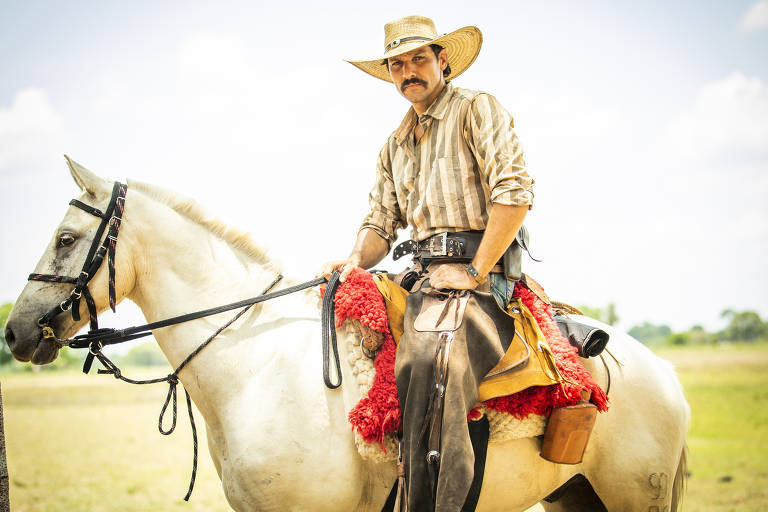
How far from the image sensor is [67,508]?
8.82 meters

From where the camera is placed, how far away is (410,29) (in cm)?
312

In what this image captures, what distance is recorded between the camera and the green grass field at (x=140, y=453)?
9375 millimetres

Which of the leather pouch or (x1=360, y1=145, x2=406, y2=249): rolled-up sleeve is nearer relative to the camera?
the leather pouch

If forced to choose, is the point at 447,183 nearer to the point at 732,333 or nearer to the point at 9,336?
the point at 9,336

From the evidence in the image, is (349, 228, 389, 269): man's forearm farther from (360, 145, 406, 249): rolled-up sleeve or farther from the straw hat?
the straw hat

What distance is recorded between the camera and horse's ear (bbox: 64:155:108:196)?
2766mm

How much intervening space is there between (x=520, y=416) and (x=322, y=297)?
1.34 meters

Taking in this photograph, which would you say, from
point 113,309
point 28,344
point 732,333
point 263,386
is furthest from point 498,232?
point 732,333

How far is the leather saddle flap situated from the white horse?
A: 0.48 meters

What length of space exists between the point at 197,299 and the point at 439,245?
4.77 ft

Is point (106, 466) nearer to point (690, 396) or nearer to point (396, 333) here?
point (396, 333)

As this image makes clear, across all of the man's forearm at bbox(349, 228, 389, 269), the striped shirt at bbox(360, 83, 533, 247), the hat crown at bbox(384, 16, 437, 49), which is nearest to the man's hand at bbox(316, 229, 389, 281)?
the man's forearm at bbox(349, 228, 389, 269)

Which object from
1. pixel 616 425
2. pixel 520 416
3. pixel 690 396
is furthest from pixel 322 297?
pixel 690 396

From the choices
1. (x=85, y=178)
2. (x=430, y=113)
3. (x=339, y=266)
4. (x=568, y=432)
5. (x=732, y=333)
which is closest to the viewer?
(x=85, y=178)
